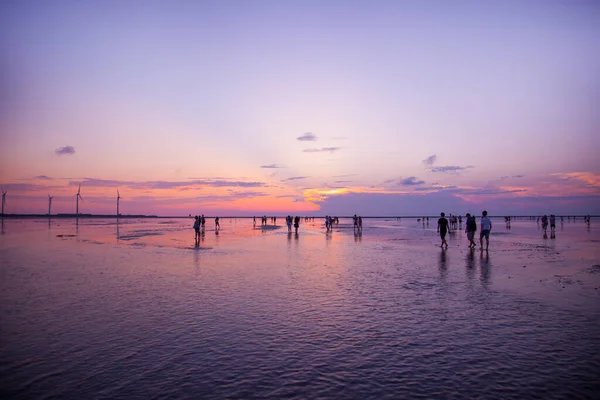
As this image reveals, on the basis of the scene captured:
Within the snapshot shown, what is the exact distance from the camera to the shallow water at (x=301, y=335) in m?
5.79

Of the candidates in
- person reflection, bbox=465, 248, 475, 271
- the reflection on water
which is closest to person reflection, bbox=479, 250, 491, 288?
the reflection on water

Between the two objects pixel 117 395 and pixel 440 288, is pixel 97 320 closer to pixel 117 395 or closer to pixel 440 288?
pixel 117 395

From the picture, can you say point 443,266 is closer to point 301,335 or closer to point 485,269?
point 485,269

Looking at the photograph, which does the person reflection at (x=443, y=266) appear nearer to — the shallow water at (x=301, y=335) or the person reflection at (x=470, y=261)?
the shallow water at (x=301, y=335)

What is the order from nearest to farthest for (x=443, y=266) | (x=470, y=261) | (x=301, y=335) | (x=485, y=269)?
1. (x=301, y=335)
2. (x=485, y=269)
3. (x=443, y=266)
4. (x=470, y=261)

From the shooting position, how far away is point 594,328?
841 cm

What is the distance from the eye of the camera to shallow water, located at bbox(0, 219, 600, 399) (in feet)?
19.0

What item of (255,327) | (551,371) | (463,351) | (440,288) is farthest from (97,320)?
(440,288)

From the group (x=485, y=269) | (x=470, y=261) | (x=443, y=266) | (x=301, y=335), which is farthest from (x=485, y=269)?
(x=301, y=335)

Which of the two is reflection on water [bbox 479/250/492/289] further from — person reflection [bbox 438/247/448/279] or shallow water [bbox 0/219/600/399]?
person reflection [bbox 438/247/448/279]

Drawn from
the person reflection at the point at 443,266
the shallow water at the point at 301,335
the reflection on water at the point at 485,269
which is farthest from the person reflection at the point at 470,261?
the shallow water at the point at 301,335

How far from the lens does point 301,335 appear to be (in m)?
8.09

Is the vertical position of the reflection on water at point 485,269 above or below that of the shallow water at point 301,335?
above

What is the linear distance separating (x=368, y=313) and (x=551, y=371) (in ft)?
14.2
